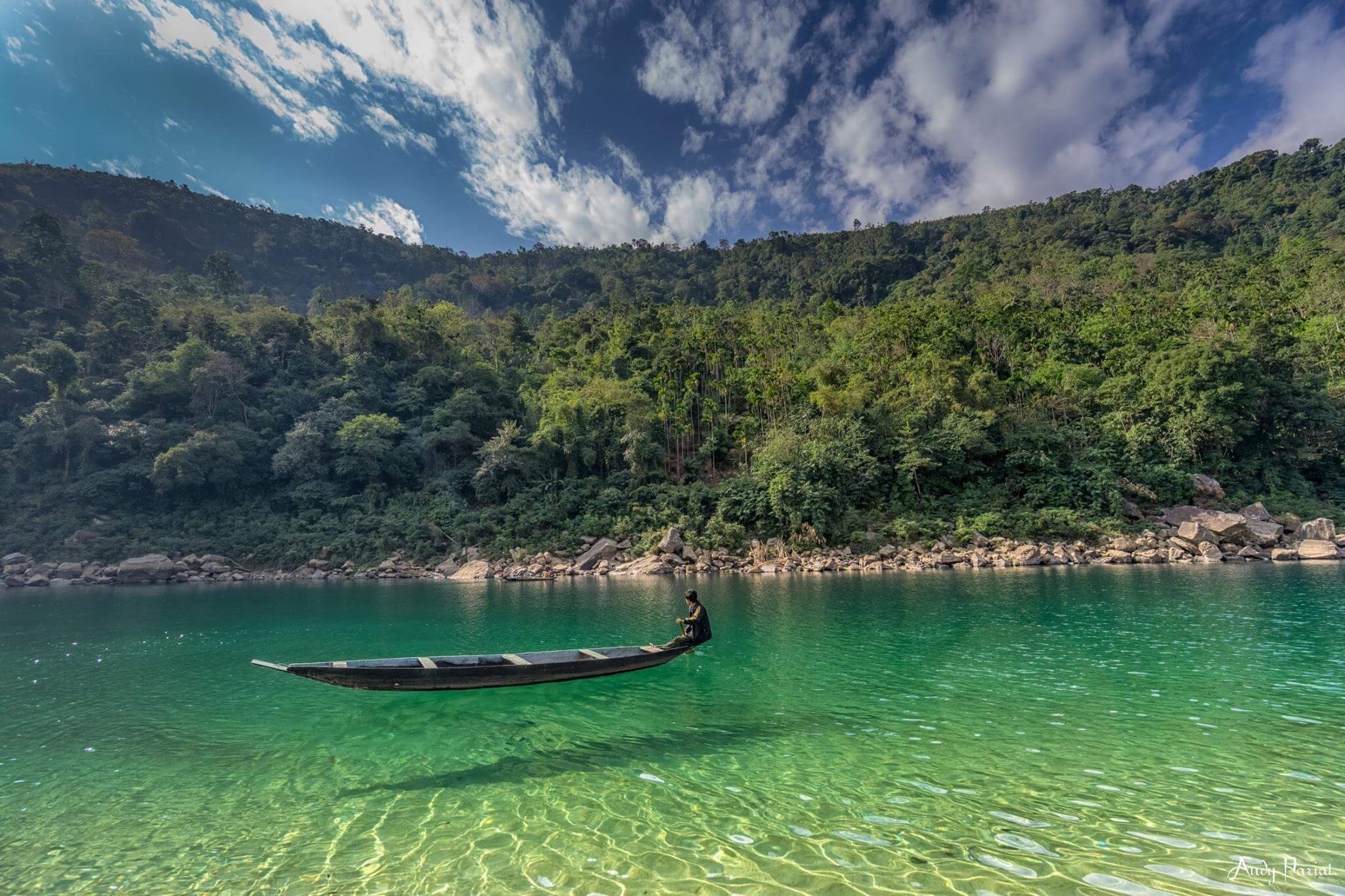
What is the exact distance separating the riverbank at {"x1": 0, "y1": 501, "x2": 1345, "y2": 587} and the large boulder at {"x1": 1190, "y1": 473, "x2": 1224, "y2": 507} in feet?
3.91

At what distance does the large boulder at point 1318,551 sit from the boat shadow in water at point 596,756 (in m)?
37.6

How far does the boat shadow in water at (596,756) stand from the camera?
24.1ft

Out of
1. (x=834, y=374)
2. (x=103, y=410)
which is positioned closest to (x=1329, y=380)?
(x=834, y=374)

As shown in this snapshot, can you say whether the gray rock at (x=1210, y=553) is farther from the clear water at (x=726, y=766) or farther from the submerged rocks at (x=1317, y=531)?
the clear water at (x=726, y=766)

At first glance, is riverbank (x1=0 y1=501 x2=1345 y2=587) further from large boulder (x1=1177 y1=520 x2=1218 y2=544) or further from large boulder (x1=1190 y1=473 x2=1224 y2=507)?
large boulder (x1=1190 y1=473 x2=1224 y2=507)

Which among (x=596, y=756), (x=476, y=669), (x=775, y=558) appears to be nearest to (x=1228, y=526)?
(x=775, y=558)

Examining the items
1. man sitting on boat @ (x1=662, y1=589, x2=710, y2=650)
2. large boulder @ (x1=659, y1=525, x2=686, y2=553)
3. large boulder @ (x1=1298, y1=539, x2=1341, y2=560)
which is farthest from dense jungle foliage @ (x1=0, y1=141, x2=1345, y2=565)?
man sitting on boat @ (x1=662, y1=589, x2=710, y2=650)

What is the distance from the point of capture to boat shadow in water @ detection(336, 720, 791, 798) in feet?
24.1

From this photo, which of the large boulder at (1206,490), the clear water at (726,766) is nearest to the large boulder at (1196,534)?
the large boulder at (1206,490)

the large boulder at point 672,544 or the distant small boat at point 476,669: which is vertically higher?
the large boulder at point 672,544

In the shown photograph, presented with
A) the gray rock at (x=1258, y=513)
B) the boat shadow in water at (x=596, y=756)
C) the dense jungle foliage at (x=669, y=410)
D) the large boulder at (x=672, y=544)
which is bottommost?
the boat shadow in water at (x=596, y=756)

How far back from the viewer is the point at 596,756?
26.8 feet

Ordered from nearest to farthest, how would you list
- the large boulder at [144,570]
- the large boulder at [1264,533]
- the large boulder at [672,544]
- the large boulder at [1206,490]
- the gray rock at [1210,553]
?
the gray rock at [1210,553], the large boulder at [1264,533], the large boulder at [1206,490], the large boulder at [672,544], the large boulder at [144,570]

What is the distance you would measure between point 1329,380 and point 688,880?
5824 centimetres
